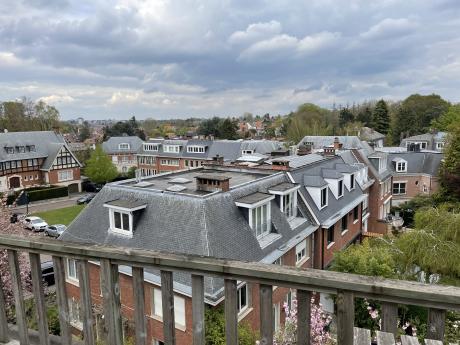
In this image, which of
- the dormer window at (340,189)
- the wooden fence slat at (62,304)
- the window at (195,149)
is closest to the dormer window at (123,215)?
the wooden fence slat at (62,304)

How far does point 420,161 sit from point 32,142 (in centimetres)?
4560

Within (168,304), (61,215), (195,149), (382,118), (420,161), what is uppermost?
(382,118)

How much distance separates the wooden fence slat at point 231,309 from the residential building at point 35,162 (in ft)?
154

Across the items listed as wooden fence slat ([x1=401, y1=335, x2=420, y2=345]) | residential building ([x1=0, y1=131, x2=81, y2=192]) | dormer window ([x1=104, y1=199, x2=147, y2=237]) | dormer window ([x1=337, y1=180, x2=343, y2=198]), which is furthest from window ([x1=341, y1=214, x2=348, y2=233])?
residential building ([x1=0, y1=131, x2=81, y2=192])

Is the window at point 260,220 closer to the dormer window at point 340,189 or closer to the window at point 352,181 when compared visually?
the dormer window at point 340,189

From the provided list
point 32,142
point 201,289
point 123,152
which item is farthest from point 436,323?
point 123,152

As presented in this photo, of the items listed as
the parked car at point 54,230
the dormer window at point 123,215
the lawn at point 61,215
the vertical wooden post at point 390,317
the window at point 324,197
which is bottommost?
the lawn at point 61,215

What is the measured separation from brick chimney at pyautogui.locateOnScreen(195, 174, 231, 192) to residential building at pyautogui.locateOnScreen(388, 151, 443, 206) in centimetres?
2832

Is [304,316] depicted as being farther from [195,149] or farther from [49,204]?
[195,149]

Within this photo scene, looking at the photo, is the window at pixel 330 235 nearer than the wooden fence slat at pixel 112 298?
No

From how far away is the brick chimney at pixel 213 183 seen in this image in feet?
47.3

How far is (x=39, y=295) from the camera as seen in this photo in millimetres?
3148

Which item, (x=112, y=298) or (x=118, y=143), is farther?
(x=118, y=143)

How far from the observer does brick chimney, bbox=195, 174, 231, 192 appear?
14.4m
